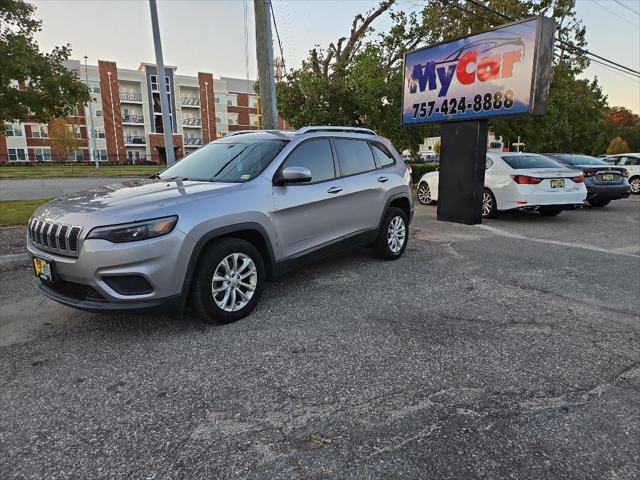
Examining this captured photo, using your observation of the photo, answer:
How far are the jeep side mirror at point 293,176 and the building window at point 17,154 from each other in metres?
64.6

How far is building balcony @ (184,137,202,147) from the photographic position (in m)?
66.4

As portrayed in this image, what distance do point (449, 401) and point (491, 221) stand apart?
790cm

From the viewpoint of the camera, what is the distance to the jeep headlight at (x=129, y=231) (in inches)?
125

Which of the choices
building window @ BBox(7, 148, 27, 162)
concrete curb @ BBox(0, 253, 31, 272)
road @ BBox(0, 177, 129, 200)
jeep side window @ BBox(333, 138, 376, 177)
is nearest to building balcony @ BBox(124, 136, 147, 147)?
building window @ BBox(7, 148, 27, 162)

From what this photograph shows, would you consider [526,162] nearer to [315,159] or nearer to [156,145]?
[315,159]

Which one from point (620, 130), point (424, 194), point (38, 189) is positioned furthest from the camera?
point (620, 130)

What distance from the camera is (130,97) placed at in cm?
6131

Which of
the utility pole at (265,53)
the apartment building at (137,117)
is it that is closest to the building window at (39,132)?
the apartment building at (137,117)

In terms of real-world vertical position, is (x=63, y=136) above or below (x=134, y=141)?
below

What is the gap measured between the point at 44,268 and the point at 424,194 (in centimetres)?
1079

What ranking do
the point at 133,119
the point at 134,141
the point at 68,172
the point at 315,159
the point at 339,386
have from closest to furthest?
the point at 339,386 < the point at 315,159 < the point at 68,172 < the point at 133,119 < the point at 134,141

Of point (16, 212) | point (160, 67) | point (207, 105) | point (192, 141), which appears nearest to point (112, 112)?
point (192, 141)

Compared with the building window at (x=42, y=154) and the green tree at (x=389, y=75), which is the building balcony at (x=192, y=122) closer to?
the building window at (x=42, y=154)

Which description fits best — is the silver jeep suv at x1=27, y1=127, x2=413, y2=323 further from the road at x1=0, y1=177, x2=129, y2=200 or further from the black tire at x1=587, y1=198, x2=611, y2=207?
the black tire at x1=587, y1=198, x2=611, y2=207
